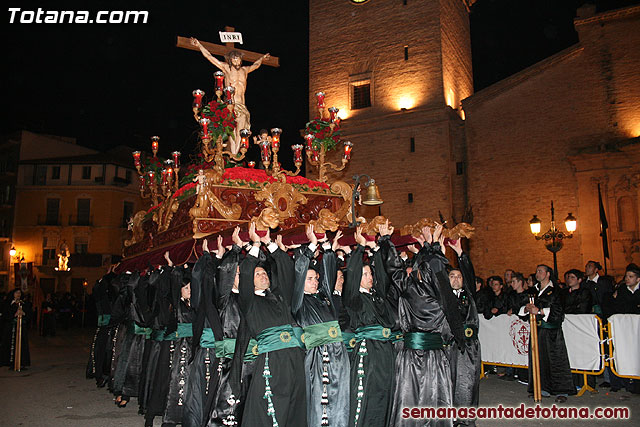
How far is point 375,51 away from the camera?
82.9ft

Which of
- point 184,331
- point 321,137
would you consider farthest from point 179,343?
point 321,137

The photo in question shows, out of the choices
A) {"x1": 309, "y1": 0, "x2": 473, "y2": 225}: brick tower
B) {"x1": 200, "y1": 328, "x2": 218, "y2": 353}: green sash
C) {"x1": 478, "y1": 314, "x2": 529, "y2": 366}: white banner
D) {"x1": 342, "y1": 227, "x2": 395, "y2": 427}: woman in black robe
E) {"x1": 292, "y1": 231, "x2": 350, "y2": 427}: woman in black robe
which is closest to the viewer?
{"x1": 292, "y1": 231, "x2": 350, "y2": 427}: woman in black robe

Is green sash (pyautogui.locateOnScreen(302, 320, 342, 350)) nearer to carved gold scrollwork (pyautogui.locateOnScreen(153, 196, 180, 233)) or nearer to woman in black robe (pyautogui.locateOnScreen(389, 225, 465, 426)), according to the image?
woman in black robe (pyautogui.locateOnScreen(389, 225, 465, 426))

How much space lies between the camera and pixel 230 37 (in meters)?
9.23

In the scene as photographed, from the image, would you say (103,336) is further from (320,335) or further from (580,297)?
(580,297)

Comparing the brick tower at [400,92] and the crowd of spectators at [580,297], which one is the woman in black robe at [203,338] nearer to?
the crowd of spectators at [580,297]

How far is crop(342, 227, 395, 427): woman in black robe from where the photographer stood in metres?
5.66

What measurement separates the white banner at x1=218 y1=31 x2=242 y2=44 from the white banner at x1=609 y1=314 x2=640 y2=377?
7.67 m

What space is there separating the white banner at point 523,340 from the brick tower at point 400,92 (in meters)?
13.5

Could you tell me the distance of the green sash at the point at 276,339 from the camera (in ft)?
16.5

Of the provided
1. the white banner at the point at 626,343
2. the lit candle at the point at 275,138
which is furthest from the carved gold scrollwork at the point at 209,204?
the white banner at the point at 626,343

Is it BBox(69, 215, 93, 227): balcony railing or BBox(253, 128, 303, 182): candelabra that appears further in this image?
BBox(69, 215, 93, 227): balcony railing

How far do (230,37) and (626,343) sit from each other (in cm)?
811

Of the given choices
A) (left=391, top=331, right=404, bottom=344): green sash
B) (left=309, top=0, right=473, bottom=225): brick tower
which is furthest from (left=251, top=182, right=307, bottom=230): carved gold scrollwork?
(left=309, top=0, right=473, bottom=225): brick tower
